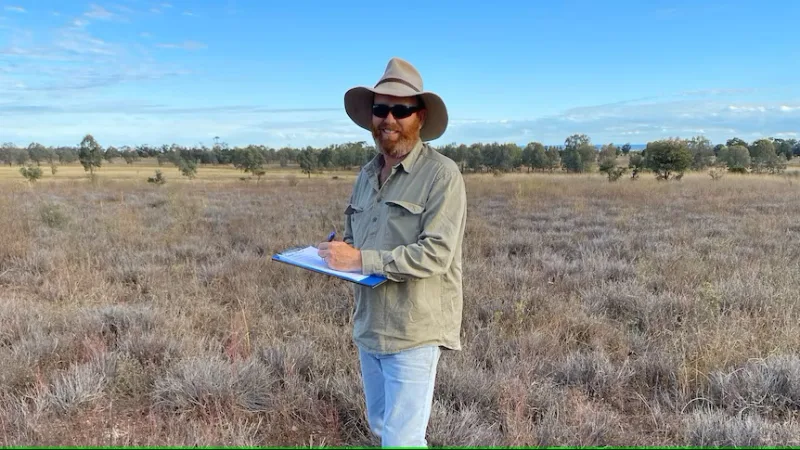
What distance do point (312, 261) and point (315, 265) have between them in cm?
11

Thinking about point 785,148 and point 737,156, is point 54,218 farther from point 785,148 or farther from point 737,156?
point 785,148

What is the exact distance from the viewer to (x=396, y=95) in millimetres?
1809

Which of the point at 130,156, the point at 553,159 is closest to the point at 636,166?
the point at 553,159

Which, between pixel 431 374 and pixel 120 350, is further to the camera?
pixel 120 350

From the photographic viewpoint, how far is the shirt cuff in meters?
1.69

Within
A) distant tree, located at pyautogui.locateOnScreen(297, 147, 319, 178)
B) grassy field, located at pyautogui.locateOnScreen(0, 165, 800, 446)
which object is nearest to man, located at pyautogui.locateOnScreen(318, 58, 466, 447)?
grassy field, located at pyautogui.locateOnScreen(0, 165, 800, 446)

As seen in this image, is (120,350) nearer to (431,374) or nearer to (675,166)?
(431,374)

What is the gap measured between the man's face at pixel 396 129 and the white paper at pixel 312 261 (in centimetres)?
55

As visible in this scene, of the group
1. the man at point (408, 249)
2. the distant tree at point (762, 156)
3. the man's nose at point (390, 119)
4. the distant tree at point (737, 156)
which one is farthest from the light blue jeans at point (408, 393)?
the distant tree at point (737, 156)

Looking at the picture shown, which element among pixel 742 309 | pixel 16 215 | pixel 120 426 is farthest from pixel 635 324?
pixel 16 215

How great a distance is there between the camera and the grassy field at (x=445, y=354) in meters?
2.79

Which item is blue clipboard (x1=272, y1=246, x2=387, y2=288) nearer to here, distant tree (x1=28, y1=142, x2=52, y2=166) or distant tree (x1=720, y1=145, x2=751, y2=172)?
distant tree (x1=720, y1=145, x2=751, y2=172)

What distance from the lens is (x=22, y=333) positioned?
406 cm

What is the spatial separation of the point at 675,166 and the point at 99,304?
97.9 ft
